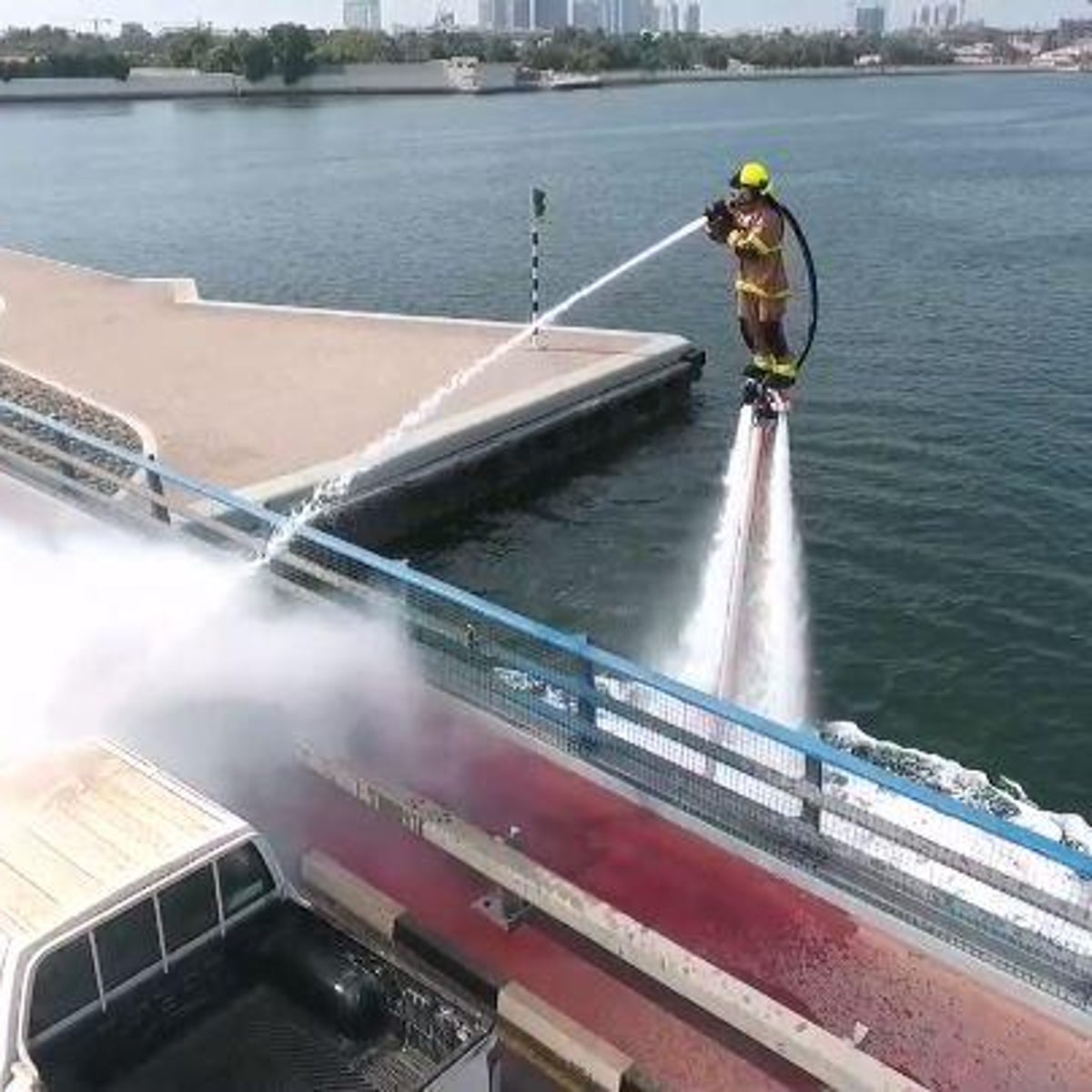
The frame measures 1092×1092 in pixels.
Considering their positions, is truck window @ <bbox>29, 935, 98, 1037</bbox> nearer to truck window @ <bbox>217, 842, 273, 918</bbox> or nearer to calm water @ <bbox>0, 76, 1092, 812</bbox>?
truck window @ <bbox>217, 842, 273, 918</bbox>

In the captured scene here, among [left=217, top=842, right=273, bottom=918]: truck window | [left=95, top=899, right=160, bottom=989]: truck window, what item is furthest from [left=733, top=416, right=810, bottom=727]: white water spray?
[left=95, top=899, right=160, bottom=989]: truck window

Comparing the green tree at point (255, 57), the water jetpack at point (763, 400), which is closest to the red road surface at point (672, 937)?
the water jetpack at point (763, 400)

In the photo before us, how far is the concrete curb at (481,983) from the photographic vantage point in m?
7.90

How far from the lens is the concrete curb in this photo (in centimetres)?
790

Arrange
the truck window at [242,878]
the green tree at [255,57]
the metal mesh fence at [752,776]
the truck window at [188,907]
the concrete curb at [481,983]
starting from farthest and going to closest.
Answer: the green tree at [255,57] < the metal mesh fence at [752,776] < the concrete curb at [481,983] < the truck window at [242,878] < the truck window at [188,907]

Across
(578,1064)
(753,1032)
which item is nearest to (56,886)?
(578,1064)

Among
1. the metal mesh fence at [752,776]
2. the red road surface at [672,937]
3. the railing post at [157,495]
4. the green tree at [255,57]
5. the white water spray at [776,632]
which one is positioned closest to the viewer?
the red road surface at [672,937]

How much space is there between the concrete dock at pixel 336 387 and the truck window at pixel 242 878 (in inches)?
583

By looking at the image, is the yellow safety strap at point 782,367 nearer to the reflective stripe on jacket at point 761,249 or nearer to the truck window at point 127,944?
the reflective stripe on jacket at point 761,249

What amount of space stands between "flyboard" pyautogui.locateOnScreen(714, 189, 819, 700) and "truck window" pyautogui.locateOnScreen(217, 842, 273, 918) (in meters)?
5.17

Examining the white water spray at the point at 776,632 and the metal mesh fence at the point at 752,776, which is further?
the white water spray at the point at 776,632

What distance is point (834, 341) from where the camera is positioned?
3850 centimetres

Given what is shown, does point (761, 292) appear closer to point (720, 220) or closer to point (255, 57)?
point (720, 220)

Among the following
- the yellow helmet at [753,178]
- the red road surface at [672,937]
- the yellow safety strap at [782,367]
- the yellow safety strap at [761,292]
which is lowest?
the red road surface at [672,937]
